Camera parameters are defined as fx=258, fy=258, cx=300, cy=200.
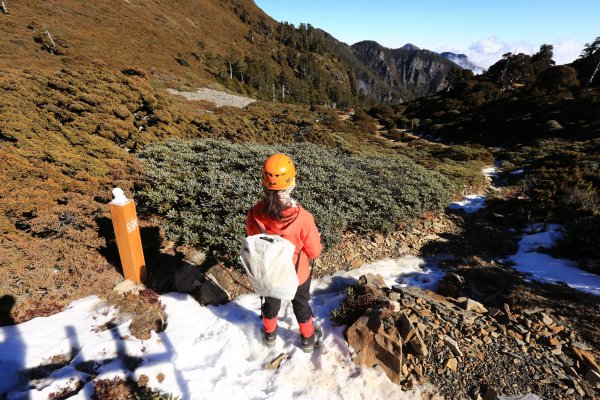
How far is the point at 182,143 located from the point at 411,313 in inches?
334

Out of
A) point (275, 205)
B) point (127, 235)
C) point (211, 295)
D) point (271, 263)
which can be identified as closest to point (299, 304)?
point (271, 263)

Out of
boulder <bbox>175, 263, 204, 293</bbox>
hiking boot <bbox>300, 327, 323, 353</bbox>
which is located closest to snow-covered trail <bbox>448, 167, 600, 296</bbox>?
hiking boot <bbox>300, 327, 323, 353</bbox>

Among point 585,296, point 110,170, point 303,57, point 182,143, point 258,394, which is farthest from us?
point 303,57

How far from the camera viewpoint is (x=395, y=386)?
323 cm

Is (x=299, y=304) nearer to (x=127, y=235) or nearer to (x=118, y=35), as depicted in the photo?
(x=127, y=235)

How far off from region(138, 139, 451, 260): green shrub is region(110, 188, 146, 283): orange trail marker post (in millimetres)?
1179

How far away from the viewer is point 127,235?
12.7 feet

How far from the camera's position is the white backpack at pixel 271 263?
8.71 feet

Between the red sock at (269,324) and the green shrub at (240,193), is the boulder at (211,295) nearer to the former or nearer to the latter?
the green shrub at (240,193)

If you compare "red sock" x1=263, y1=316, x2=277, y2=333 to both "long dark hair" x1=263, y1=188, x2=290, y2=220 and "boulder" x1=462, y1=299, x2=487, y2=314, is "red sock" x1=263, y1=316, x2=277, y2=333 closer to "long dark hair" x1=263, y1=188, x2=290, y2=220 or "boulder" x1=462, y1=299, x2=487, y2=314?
"long dark hair" x1=263, y1=188, x2=290, y2=220

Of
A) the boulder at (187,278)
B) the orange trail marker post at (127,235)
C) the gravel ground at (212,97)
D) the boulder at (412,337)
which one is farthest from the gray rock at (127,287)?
the gravel ground at (212,97)

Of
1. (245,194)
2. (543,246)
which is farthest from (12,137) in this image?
(543,246)

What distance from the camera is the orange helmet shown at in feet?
8.59

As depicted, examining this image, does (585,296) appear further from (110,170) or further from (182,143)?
(182,143)
